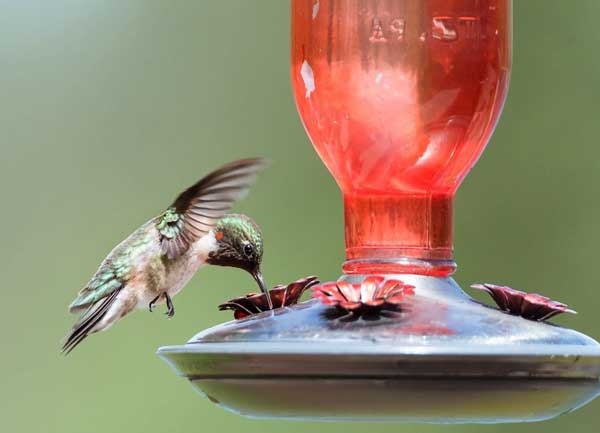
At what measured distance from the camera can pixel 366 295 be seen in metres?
2.28

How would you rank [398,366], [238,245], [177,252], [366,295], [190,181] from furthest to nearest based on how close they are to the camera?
[190,181] → [177,252] → [238,245] → [366,295] → [398,366]

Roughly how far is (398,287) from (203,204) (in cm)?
143

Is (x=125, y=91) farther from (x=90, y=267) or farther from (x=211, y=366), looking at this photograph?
Answer: (x=211, y=366)

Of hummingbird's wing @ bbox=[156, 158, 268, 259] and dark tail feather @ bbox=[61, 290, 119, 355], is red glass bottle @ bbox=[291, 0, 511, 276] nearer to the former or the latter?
hummingbird's wing @ bbox=[156, 158, 268, 259]

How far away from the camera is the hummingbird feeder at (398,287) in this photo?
214 cm

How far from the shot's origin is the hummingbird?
357 cm

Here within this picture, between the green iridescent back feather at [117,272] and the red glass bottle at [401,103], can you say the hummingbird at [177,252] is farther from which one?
the red glass bottle at [401,103]

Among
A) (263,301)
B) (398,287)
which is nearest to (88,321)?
(263,301)

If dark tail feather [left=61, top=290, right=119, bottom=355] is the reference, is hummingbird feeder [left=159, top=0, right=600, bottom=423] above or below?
above

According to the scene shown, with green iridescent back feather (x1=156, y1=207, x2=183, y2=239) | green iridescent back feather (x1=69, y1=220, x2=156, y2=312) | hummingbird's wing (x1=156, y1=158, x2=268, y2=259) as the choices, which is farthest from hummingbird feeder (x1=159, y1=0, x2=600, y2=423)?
green iridescent back feather (x1=69, y1=220, x2=156, y2=312)

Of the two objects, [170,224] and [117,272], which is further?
[117,272]

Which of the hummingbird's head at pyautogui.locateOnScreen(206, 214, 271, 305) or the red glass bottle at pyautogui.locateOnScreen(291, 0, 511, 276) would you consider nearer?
the red glass bottle at pyautogui.locateOnScreen(291, 0, 511, 276)

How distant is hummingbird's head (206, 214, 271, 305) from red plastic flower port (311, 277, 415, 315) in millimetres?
1146

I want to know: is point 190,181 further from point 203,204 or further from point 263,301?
point 263,301
